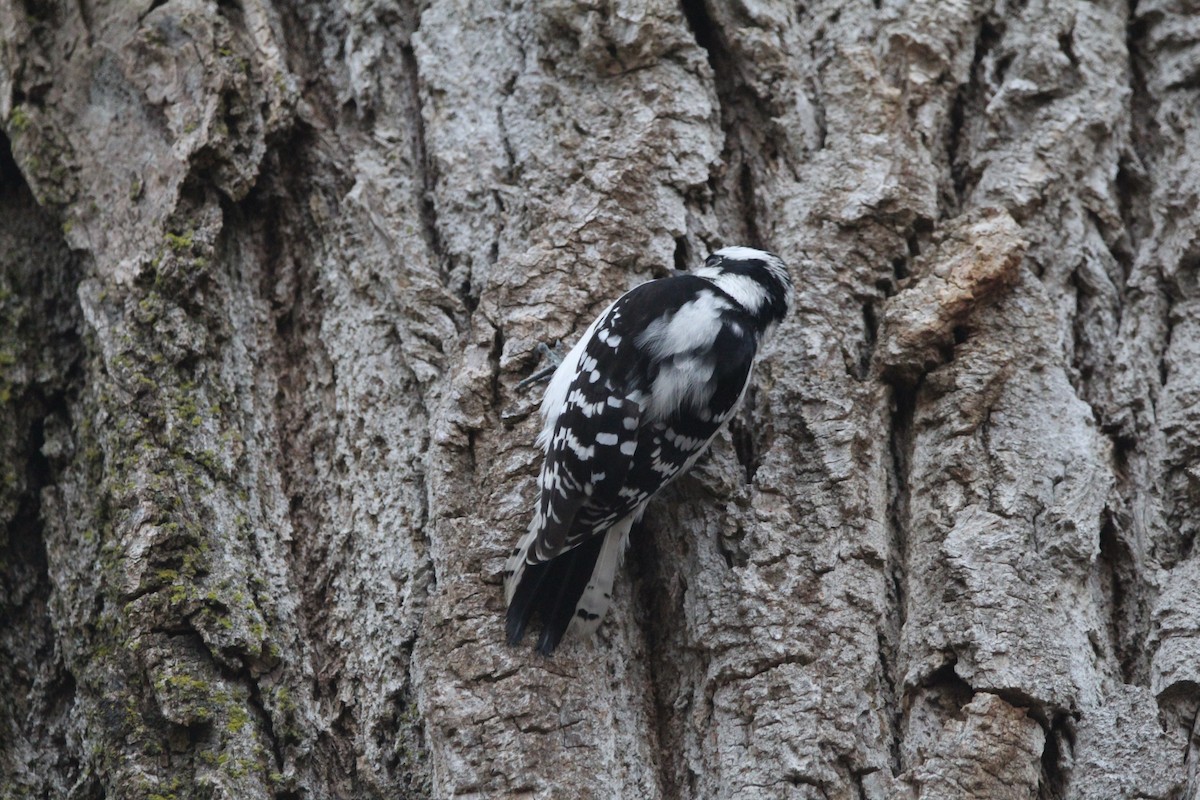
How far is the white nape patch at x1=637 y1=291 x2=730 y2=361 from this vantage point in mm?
3196

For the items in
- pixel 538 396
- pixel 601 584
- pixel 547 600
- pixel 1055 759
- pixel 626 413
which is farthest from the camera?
pixel 626 413

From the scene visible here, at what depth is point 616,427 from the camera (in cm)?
310

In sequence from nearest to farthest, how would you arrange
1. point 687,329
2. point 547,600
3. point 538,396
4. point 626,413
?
point 547,600 → point 538,396 → point 626,413 → point 687,329

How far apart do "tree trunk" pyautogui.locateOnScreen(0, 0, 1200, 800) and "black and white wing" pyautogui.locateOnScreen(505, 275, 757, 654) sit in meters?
0.08

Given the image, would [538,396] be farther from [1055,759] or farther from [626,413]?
[1055,759]

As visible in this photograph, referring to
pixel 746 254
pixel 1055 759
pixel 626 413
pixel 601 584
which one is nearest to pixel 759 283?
pixel 746 254

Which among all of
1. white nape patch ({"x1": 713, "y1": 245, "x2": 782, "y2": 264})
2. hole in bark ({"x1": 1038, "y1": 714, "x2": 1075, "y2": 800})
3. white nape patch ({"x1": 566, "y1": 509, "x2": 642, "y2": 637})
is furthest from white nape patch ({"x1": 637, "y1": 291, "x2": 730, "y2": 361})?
hole in bark ({"x1": 1038, "y1": 714, "x2": 1075, "y2": 800})

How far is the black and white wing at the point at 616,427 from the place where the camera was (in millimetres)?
2766

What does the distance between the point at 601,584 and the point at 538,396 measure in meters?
0.53

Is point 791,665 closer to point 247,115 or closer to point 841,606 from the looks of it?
point 841,606

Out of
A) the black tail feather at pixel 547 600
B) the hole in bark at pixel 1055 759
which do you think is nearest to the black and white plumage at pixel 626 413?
the black tail feather at pixel 547 600

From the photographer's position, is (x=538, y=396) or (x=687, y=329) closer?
(x=538, y=396)

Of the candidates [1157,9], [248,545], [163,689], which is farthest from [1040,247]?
[163,689]

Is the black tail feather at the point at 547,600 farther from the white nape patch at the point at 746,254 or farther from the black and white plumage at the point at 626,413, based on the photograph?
the white nape patch at the point at 746,254
